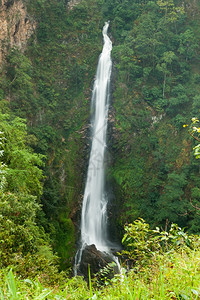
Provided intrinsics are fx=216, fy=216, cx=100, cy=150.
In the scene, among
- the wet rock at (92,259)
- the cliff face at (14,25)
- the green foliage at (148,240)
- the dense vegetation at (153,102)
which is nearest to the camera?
the green foliage at (148,240)

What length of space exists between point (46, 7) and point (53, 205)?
17.7m

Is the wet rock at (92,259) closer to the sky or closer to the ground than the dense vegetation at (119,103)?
closer to the ground

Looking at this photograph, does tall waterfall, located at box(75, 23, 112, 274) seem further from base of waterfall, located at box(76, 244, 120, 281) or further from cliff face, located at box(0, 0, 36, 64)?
cliff face, located at box(0, 0, 36, 64)

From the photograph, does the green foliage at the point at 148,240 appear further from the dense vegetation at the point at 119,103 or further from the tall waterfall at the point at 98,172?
the tall waterfall at the point at 98,172

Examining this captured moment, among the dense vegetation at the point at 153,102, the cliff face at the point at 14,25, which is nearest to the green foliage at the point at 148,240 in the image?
the dense vegetation at the point at 153,102

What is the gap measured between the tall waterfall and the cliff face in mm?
6832

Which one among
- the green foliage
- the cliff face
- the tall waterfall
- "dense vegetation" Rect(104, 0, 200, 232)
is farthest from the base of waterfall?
the cliff face

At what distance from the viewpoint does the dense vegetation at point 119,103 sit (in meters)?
14.2

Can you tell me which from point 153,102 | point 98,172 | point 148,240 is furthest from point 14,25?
point 148,240

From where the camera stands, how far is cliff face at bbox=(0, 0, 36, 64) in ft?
48.3

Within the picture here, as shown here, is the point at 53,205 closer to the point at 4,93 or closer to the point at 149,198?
the point at 149,198

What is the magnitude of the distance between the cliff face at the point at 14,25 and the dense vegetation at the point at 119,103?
58cm

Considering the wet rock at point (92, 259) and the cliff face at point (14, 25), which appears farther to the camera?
the cliff face at point (14, 25)

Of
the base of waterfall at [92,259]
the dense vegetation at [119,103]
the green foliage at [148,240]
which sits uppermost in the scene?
the dense vegetation at [119,103]
